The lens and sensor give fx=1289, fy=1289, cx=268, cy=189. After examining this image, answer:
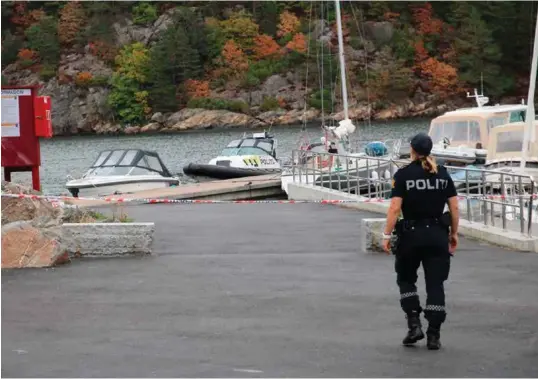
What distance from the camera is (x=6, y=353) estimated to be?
973cm

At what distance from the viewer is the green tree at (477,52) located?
472 ft

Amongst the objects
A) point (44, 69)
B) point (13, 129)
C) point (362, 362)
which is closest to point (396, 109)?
point (44, 69)

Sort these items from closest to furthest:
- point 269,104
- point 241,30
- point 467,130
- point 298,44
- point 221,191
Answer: point 221,191 → point 467,130 → point 269,104 → point 298,44 → point 241,30

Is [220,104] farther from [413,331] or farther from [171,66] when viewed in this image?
[413,331]

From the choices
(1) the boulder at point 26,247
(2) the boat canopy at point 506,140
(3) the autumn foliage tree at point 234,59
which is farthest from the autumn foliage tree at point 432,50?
(1) the boulder at point 26,247

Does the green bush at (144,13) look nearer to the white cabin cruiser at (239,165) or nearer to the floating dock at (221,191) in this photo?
the white cabin cruiser at (239,165)

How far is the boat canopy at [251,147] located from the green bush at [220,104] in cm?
9631

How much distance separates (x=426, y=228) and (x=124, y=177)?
90.2 ft

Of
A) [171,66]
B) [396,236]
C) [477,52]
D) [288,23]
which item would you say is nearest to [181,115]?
[171,66]

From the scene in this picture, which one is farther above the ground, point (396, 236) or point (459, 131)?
point (396, 236)

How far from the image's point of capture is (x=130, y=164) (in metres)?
38.1

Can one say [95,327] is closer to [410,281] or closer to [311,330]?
[311,330]

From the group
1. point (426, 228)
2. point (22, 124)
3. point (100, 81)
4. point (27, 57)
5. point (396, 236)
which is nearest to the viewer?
point (426, 228)

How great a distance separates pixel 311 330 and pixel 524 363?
6.59ft
